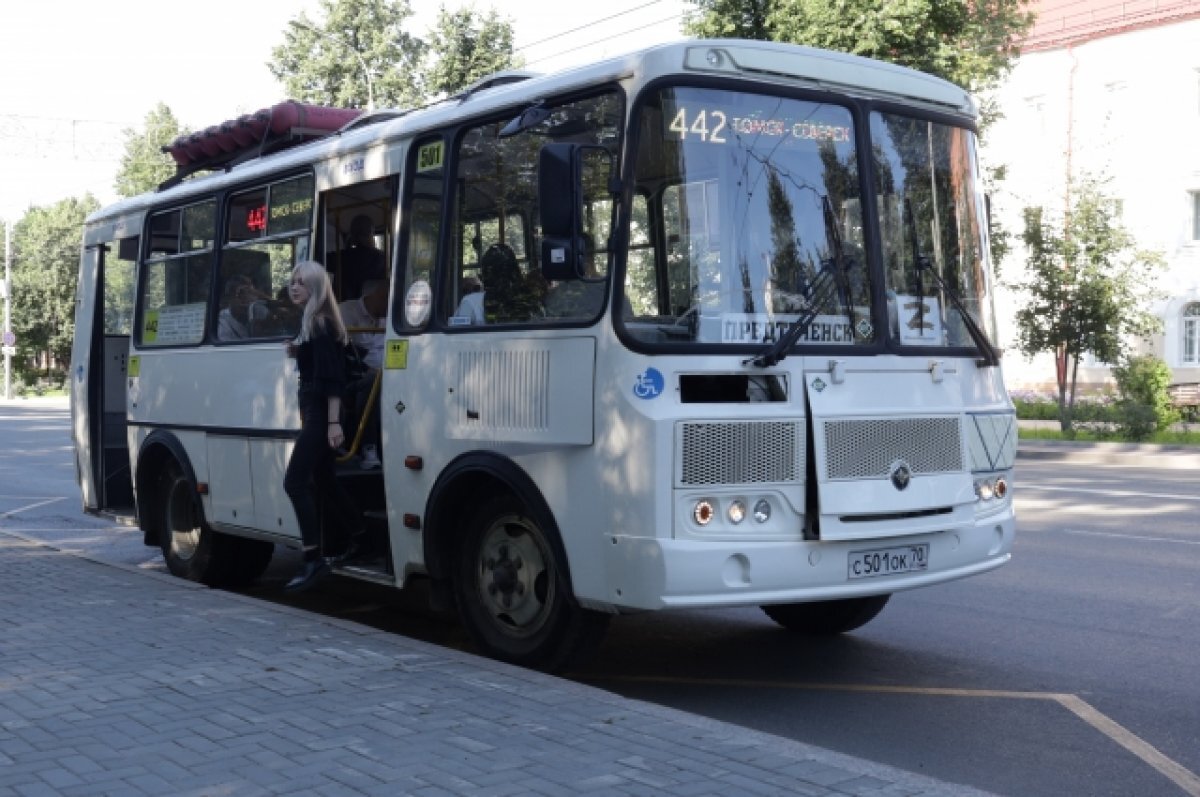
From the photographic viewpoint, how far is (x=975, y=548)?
7203 millimetres

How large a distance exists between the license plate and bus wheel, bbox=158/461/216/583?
5.36m

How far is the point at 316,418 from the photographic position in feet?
28.0

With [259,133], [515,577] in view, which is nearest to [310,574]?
[515,577]

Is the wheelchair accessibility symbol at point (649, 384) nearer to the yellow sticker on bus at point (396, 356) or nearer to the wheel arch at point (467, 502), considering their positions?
the wheel arch at point (467, 502)

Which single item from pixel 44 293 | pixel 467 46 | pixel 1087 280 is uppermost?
pixel 467 46

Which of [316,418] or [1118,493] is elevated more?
[316,418]

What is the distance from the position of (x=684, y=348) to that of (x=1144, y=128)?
1631 inches

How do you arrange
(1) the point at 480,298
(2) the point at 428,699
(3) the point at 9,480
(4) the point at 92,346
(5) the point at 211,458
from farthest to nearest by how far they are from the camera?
(3) the point at 9,480 < (4) the point at 92,346 < (5) the point at 211,458 < (1) the point at 480,298 < (2) the point at 428,699

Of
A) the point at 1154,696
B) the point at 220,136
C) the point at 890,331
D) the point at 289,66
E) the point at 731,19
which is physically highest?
the point at 289,66

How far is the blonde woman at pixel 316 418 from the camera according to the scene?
847cm

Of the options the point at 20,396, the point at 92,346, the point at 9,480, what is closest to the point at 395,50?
the point at 20,396

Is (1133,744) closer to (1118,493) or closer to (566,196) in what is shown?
(566,196)

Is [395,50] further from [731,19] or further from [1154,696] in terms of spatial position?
[1154,696]

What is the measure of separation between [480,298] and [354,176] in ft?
5.67
